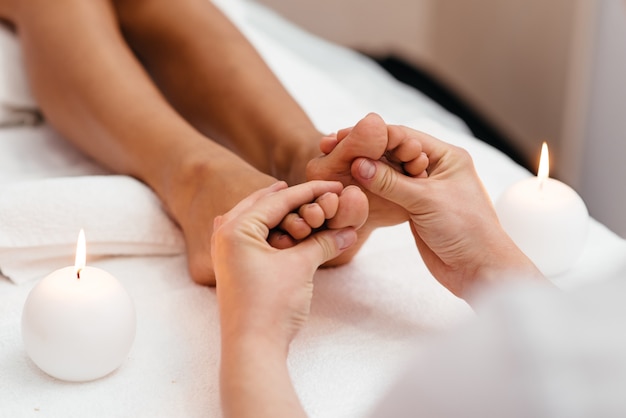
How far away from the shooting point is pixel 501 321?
1.51ft

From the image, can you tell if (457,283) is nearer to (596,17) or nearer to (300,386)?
(300,386)

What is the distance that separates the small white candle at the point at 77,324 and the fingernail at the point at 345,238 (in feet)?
0.71

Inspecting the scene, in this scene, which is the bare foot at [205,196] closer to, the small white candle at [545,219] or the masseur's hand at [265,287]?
the masseur's hand at [265,287]

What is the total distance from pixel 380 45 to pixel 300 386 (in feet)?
6.35

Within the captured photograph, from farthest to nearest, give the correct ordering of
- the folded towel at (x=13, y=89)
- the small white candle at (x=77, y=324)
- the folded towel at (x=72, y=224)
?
1. the folded towel at (x=13, y=89)
2. the folded towel at (x=72, y=224)
3. the small white candle at (x=77, y=324)

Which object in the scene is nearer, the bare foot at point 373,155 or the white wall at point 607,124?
the bare foot at point 373,155

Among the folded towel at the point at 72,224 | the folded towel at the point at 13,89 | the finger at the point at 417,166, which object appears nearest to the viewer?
the finger at the point at 417,166

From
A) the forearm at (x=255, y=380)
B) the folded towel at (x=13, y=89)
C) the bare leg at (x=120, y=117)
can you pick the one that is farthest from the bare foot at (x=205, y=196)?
the folded towel at (x=13, y=89)

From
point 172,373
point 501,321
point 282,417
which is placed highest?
point 501,321

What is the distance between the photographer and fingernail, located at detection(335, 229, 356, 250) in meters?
Answer: 0.85

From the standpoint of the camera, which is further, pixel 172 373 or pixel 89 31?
pixel 89 31

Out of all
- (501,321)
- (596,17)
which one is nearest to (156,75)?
(501,321)

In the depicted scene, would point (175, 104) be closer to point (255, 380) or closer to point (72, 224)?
point (72, 224)

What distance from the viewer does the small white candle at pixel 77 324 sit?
0.77 m
